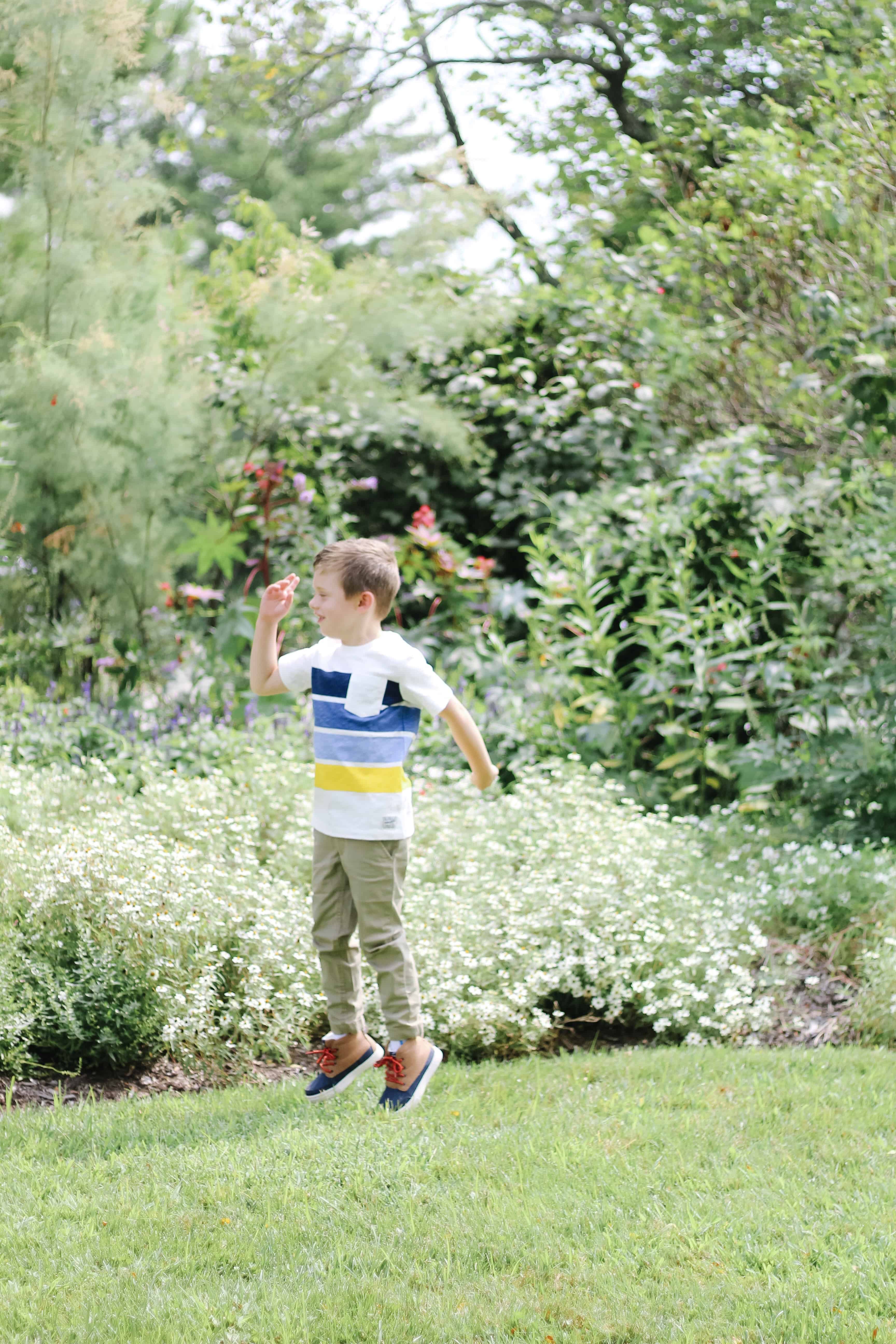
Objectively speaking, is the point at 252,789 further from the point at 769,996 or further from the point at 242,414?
the point at 242,414

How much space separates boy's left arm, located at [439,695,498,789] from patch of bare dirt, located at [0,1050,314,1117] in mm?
1018

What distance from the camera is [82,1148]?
277 centimetres

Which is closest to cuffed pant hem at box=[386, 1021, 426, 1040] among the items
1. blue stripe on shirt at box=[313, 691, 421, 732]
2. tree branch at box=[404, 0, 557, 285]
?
blue stripe on shirt at box=[313, 691, 421, 732]

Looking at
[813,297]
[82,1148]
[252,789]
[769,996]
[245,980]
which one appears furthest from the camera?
[813,297]

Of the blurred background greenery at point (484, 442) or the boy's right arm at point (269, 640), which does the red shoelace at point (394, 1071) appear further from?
the blurred background greenery at point (484, 442)

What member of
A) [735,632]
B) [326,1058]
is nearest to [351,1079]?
[326,1058]

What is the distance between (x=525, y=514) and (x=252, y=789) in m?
3.42

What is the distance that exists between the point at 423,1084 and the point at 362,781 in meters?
0.79

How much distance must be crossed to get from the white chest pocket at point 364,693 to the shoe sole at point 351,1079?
88 cm

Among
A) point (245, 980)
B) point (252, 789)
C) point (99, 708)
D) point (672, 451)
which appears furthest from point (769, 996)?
point (672, 451)

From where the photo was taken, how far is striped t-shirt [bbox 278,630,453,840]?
2.97m

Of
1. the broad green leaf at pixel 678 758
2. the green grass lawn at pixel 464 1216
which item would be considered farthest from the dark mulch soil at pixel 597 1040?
the broad green leaf at pixel 678 758

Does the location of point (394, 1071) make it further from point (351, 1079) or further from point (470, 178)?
point (470, 178)

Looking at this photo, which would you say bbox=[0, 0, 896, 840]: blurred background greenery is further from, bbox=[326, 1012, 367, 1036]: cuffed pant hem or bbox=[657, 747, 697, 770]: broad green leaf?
bbox=[326, 1012, 367, 1036]: cuffed pant hem
